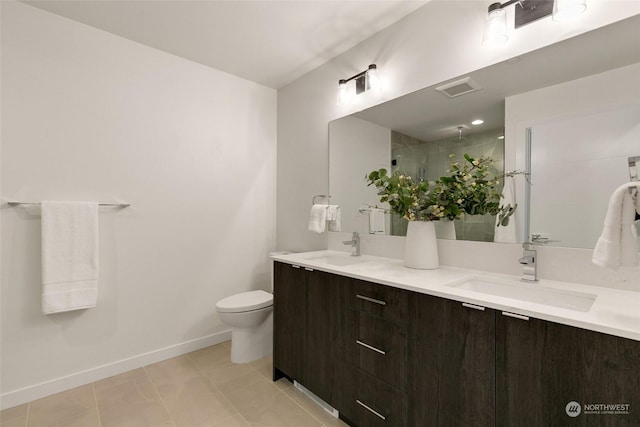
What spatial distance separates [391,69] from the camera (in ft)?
6.66

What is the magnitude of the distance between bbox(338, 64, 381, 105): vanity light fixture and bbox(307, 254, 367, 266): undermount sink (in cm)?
120

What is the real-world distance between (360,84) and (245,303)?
1.87m

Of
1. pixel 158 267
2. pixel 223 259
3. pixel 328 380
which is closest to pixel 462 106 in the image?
pixel 328 380

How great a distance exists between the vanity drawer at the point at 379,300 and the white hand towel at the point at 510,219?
65 cm

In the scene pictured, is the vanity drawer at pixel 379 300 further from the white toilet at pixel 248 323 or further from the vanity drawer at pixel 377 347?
the white toilet at pixel 248 323

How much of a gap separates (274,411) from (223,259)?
1.38 metres

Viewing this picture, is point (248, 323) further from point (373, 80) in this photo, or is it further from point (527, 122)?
point (527, 122)

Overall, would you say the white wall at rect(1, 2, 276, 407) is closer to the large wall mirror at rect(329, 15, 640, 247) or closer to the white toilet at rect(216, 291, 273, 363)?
the white toilet at rect(216, 291, 273, 363)

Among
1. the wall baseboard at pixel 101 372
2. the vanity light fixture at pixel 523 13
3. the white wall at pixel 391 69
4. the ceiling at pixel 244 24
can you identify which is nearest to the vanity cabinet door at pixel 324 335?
the white wall at pixel 391 69

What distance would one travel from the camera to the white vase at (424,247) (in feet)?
5.40

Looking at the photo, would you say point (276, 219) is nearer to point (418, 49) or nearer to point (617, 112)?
point (418, 49)

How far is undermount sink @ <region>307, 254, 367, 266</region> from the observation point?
2.08 m

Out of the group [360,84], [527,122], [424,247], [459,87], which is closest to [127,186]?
[360,84]

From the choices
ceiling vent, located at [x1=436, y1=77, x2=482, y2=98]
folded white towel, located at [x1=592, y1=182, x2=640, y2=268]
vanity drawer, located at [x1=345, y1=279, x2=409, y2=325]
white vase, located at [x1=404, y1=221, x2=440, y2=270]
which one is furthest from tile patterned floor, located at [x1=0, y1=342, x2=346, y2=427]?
ceiling vent, located at [x1=436, y1=77, x2=482, y2=98]
